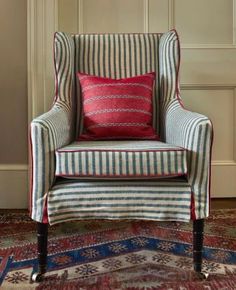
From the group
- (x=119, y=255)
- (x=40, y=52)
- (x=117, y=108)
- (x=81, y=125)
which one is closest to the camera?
(x=119, y=255)

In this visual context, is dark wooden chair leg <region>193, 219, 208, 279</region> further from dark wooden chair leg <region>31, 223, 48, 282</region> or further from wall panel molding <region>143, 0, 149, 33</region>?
wall panel molding <region>143, 0, 149, 33</region>

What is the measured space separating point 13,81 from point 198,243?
1334 mm

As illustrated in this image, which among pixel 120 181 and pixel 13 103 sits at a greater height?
pixel 13 103

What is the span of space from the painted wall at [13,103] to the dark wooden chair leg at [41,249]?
879 millimetres

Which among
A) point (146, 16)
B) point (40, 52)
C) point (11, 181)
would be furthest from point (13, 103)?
point (146, 16)

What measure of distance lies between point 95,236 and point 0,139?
82 cm

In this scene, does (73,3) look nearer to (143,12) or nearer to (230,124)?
(143,12)

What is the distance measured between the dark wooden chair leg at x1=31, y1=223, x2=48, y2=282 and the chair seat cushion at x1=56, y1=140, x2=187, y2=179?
19 cm

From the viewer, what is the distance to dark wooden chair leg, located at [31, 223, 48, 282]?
1.17 metres

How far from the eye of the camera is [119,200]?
44.8 inches

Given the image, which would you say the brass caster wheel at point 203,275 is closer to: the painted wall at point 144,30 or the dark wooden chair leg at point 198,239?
the dark wooden chair leg at point 198,239

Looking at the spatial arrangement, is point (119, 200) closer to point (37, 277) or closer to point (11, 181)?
point (37, 277)

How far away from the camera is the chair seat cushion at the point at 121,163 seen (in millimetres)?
1121

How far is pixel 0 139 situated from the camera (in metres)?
2.02
